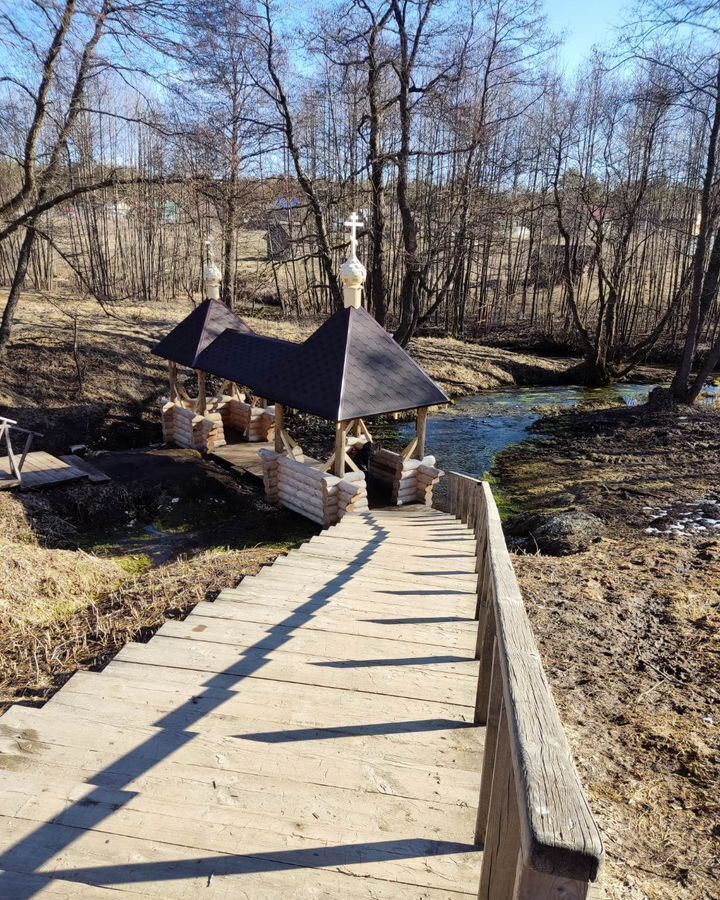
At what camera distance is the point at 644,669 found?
178 inches

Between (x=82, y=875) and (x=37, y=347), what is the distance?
17023mm

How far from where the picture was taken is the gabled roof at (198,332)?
42.2ft

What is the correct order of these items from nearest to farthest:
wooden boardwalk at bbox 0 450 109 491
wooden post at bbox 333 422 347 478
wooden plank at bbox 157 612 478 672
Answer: wooden plank at bbox 157 612 478 672 → wooden post at bbox 333 422 347 478 → wooden boardwalk at bbox 0 450 109 491

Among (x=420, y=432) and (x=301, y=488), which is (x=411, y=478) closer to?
(x=420, y=432)

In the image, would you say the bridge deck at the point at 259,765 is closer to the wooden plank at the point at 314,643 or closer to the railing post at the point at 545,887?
the wooden plank at the point at 314,643

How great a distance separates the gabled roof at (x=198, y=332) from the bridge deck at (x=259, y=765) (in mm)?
9553

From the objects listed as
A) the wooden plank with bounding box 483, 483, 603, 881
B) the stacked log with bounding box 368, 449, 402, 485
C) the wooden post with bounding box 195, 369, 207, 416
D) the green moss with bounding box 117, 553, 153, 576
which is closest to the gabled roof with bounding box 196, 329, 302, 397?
the wooden post with bounding box 195, 369, 207, 416

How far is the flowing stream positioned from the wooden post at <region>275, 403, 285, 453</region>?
14.3ft

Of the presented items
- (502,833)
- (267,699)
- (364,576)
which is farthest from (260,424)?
(502,833)

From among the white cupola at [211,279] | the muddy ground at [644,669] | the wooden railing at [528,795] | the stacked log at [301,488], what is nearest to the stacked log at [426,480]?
the stacked log at [301,488]

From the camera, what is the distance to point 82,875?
6.08 ft

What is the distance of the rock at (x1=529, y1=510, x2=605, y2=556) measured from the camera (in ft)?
25.6

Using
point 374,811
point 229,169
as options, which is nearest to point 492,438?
point 229,169

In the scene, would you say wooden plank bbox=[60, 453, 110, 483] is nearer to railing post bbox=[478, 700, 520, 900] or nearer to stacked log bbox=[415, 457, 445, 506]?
stacked log bbox=[415, 457, 445, 506]
